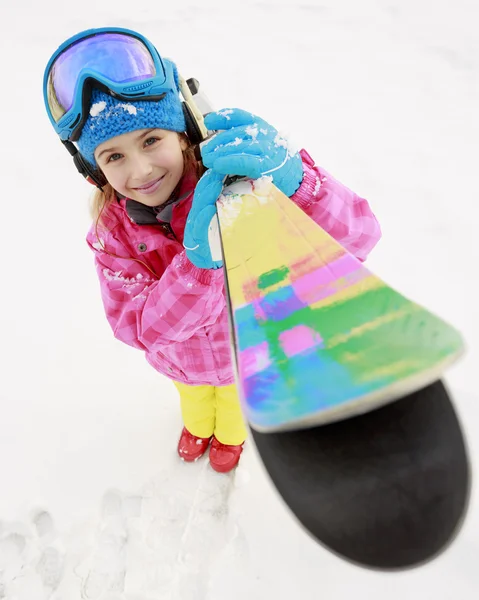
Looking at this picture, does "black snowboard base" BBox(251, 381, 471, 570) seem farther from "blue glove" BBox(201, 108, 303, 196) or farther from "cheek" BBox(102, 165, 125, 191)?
"cheek" BBox(102, 165, 125, 191)

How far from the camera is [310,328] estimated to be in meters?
0.72

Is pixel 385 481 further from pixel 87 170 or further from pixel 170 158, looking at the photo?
pixel 87 170

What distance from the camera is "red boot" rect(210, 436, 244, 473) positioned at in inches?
73.2

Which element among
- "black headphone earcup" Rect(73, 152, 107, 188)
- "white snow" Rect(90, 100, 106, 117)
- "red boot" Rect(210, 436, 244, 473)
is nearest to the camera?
"white snow" Rect(90, 100, 106, 117)

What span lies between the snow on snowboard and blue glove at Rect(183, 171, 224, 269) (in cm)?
34

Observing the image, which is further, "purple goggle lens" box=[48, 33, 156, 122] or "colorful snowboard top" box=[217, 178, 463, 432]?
"purple goggle lens" box=[48, 33, 156, 122]

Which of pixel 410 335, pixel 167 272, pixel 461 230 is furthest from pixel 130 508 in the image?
pixel 461 230

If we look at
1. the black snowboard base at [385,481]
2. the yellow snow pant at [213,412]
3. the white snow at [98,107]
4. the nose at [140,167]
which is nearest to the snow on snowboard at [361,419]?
the black snowboard base at [385,481]

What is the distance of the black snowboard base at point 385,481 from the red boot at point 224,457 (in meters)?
1.22

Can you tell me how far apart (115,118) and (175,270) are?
0.40 meters

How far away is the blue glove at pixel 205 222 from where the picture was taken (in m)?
1.01

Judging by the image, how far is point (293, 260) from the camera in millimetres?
836

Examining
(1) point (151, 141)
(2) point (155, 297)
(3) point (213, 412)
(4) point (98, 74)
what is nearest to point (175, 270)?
(2) point (155, 297)

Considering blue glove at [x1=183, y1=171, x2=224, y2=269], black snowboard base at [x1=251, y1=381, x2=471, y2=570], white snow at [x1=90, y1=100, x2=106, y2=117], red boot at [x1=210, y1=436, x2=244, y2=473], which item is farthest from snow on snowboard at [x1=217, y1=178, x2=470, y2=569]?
red boot at [x1=210, y1=436, x2=244, y2=473]
